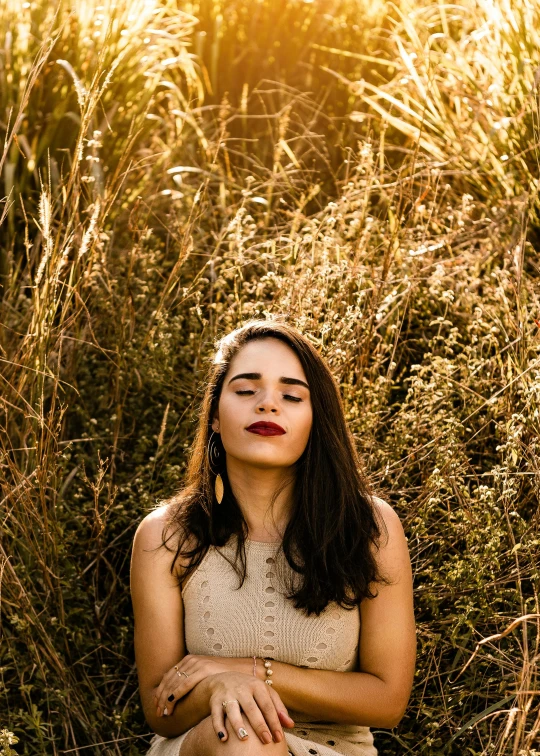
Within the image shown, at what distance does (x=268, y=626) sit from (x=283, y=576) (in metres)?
0.13

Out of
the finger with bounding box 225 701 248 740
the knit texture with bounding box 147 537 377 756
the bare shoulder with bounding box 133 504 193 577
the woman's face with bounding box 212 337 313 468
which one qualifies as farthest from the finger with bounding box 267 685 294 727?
the woman's face with bounding box 212 337 313 468

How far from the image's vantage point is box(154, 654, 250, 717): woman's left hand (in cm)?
240

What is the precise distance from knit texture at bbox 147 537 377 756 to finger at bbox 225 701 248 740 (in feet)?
1.03

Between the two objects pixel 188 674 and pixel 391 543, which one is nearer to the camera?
pixel 188 674

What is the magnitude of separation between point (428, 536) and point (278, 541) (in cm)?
58

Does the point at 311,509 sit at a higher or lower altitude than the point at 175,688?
higher

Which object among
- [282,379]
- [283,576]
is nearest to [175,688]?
[283,576]

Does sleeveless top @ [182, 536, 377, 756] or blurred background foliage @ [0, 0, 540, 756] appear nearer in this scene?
sleeveless top @ [182, 536, 377, 756]

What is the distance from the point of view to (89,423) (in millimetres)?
3395

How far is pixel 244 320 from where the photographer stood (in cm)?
356

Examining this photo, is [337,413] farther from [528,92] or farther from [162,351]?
[528,92]

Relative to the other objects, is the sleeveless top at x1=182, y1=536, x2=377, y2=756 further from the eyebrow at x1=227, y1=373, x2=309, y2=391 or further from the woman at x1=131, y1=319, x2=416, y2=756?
the eyebrow at x1=227, y1=373, x2=309, y2=391

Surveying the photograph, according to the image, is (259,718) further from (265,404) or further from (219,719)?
(265,404)

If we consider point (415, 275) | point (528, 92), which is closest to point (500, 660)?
point (415, 275)
